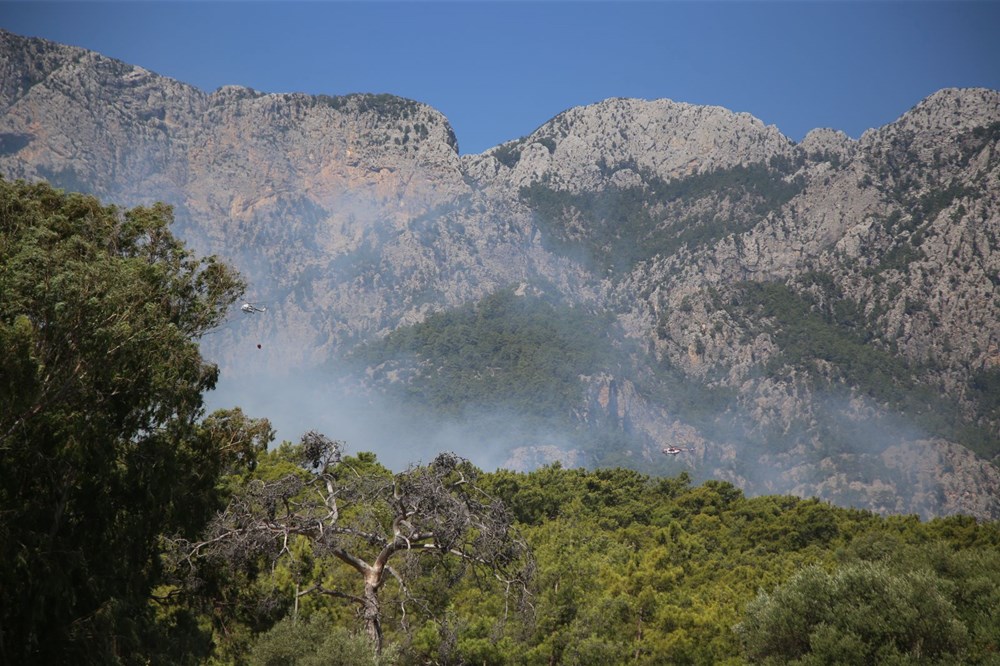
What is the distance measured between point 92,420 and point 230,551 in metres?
5.72

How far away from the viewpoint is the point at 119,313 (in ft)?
70.1

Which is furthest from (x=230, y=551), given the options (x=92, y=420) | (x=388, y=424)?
(x=388, y=424)

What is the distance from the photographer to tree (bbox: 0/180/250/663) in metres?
19.6

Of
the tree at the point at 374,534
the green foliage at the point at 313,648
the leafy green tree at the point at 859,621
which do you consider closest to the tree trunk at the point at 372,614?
the tree at the point at 374,534

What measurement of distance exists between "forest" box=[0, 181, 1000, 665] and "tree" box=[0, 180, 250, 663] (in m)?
0.06

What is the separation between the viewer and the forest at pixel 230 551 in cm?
1961

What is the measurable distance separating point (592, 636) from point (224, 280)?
16390 millimetres

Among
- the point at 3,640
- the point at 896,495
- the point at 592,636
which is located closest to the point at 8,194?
the point at 3,640

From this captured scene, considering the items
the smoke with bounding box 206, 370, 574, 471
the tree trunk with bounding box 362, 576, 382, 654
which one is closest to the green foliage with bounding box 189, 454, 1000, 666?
the tree trunk with bounding box 362, 576, 382, 654

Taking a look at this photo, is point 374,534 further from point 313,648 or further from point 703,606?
point 703,606

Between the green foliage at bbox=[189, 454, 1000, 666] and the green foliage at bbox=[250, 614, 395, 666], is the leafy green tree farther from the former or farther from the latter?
the green foliage at bbox=[250, 614, 395, 666]

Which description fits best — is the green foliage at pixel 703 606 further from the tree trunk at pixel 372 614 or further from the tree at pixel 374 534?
the tree at pixel 374 534

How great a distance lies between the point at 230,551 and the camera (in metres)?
18.6

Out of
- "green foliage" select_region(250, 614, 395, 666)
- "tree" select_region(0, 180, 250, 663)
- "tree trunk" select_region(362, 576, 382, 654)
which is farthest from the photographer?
"green foliage" select_region(250, 614, 395, 666)
